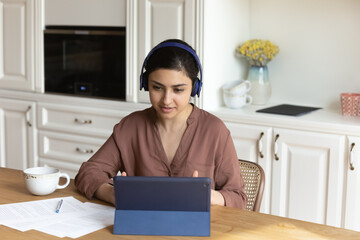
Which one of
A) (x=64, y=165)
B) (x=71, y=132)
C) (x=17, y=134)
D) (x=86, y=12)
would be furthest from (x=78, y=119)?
(x=86, y=12)

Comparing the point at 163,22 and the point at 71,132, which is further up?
the point at 163,22

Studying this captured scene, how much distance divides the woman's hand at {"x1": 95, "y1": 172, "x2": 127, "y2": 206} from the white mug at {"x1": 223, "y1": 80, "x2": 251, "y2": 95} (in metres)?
1.50

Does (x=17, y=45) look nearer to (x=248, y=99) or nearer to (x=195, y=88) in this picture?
(x=248, y=99)

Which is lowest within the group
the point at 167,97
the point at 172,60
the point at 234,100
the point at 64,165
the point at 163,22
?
the point at 64,165

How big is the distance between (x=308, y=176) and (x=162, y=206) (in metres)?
1.57

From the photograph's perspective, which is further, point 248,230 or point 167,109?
point 167,109

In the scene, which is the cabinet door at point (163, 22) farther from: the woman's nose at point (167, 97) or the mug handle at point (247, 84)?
the woman's nose at point (167, 97)

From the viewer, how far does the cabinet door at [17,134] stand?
12.5ft

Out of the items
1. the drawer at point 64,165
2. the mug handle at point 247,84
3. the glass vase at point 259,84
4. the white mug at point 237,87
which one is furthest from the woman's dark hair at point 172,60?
the drawer at point 64,165

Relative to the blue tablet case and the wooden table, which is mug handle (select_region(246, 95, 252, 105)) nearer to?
the wooden table

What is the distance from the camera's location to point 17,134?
12.7 ft

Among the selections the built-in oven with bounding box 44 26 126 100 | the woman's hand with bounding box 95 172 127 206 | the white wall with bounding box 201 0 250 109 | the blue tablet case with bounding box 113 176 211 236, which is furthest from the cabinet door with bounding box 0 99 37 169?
the blue tablet case with bounding box 113 176 211 236

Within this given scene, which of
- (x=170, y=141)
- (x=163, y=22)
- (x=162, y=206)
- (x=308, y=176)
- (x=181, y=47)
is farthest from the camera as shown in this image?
(x=163, y=22)

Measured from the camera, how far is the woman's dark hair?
190cm
